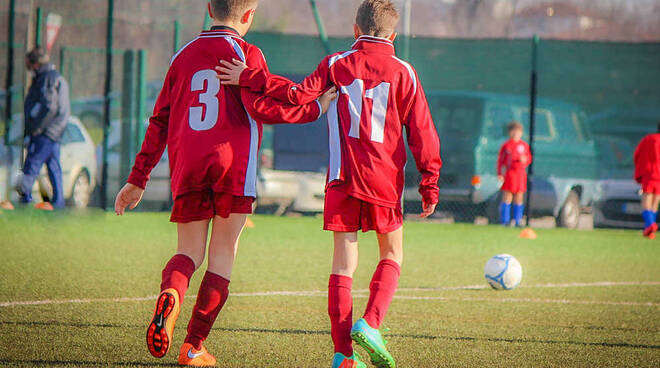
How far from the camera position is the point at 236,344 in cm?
436

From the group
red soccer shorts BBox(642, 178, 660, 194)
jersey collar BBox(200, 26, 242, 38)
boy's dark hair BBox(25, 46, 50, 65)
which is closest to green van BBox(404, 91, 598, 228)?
red soccer shorts BBox(642, 178, 660, 194)

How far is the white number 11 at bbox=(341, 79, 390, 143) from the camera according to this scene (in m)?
3.92

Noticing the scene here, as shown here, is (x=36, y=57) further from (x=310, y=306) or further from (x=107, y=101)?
(x=310, y=306)

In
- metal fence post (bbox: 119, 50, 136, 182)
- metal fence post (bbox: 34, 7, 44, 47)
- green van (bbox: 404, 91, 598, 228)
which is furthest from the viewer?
metal fence post (bbox: 34, 7, 44, 47)

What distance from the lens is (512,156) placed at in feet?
44.0

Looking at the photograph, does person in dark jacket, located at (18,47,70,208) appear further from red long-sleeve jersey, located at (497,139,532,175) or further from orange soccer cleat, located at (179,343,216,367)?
orange soccer cleat, located at (179,343,216,367)

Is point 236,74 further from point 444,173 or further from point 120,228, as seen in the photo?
point 444,173

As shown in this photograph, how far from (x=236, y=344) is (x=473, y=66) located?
455 inches

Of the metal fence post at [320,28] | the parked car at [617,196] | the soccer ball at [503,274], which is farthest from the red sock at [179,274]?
the parked car at [617,196]

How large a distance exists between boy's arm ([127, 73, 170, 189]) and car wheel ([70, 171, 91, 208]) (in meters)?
9.93

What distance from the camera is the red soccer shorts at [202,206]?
3848 mm

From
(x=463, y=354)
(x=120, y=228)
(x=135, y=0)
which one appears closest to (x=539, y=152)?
(x=120, y=228)

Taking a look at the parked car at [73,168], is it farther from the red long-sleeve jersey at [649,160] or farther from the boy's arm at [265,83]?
the boy's arm at [265,83]

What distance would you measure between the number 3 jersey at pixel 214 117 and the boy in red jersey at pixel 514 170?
985cm
